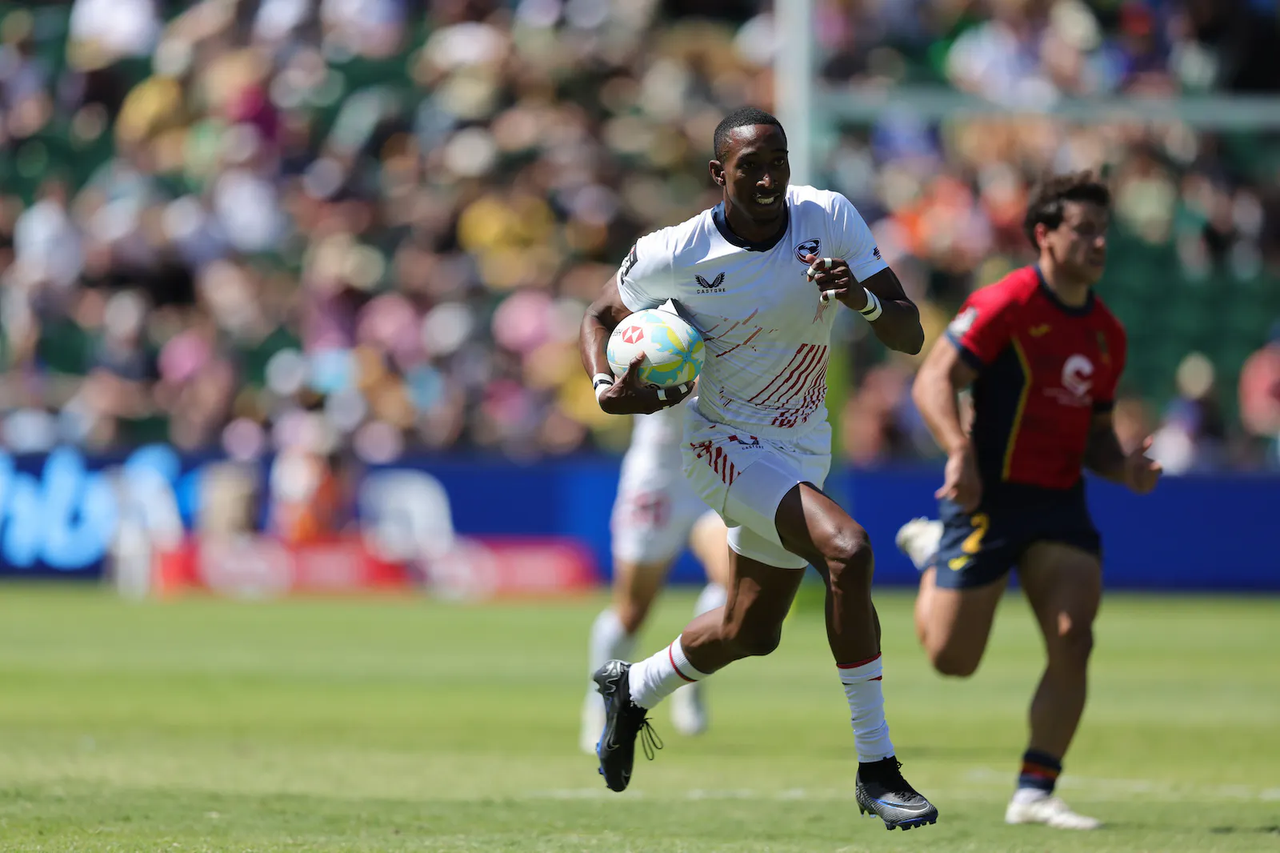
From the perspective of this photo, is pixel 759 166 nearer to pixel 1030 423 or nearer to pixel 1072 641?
pixel 1030 423

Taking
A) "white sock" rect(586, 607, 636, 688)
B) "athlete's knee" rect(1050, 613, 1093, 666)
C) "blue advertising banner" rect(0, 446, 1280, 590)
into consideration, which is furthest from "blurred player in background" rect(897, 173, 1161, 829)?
"blue advertising banner" rect(0, 446, 1280, 590)

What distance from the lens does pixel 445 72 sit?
83.5 ft

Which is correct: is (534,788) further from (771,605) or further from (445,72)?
(445,72)

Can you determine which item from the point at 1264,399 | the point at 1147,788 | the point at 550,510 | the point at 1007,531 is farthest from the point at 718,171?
the point at 1264,399

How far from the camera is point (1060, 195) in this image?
8672 millimetres

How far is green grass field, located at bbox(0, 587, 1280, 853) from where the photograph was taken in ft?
25.2

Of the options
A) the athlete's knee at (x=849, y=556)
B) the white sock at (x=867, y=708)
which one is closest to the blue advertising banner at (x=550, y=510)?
the white sock at (x=867, y=708)

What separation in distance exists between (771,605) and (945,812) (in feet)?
4.88

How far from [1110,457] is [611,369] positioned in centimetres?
285

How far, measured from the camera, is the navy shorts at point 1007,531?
866cm

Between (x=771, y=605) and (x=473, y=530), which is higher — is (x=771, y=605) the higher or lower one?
the lower one

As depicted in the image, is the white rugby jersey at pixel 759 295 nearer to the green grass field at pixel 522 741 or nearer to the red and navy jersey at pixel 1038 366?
the red and navy jersey at pixel 1038 366

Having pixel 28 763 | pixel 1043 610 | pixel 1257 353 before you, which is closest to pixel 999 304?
pixel 1043 610

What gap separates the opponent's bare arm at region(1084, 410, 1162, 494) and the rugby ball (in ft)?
8.15
